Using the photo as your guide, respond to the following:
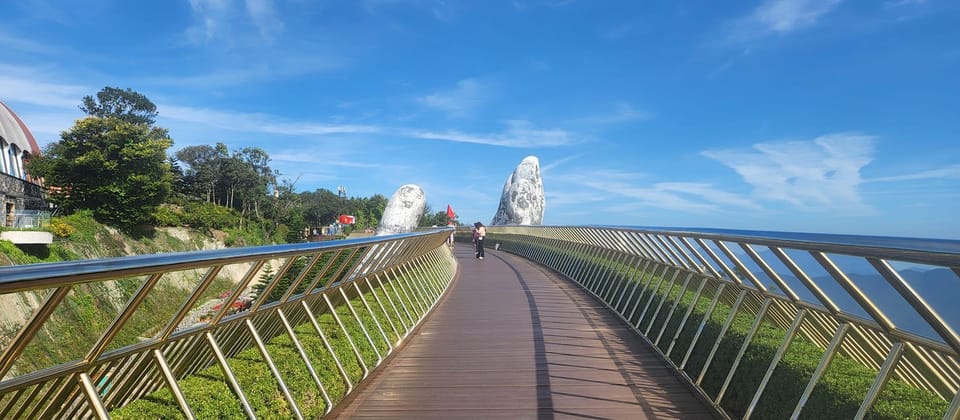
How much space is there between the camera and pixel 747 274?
19.6 feet

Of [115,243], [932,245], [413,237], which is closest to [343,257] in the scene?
[413,237]

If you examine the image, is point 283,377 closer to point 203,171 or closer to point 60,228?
point 60,228

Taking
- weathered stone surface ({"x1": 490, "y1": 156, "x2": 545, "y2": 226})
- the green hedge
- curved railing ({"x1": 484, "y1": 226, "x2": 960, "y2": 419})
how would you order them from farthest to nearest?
weathered stone surface ({"x1": 490, "y1": 156, "x2": 545, "y2": 226}) → the green hedge → curved railing ({"x1": 484, "y1": 226, "x2": 960, "y2": 419})

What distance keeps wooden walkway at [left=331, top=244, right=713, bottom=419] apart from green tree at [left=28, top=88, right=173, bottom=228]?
37759 millimetres

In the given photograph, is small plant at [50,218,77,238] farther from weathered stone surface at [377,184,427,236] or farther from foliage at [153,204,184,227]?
weathered stone surface at [377,184,427,236]

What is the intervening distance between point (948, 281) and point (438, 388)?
16.4ft

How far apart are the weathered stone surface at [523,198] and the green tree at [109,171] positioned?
34.3 metres

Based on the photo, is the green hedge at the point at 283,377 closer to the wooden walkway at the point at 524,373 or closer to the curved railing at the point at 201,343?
the curved railing at the point at 201,343

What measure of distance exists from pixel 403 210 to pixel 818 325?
46.8 metres

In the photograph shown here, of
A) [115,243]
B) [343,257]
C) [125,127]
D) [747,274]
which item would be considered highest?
[747,274]

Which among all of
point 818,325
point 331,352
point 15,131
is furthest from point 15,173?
point 818,325

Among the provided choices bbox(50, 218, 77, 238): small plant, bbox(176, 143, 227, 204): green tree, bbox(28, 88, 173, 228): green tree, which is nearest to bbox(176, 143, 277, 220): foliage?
bbox(176, 143, 227, 204): green tree

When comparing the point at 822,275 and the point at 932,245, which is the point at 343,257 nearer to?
the point at 822,275

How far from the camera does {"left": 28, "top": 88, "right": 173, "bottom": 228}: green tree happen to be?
43031 millimetres
